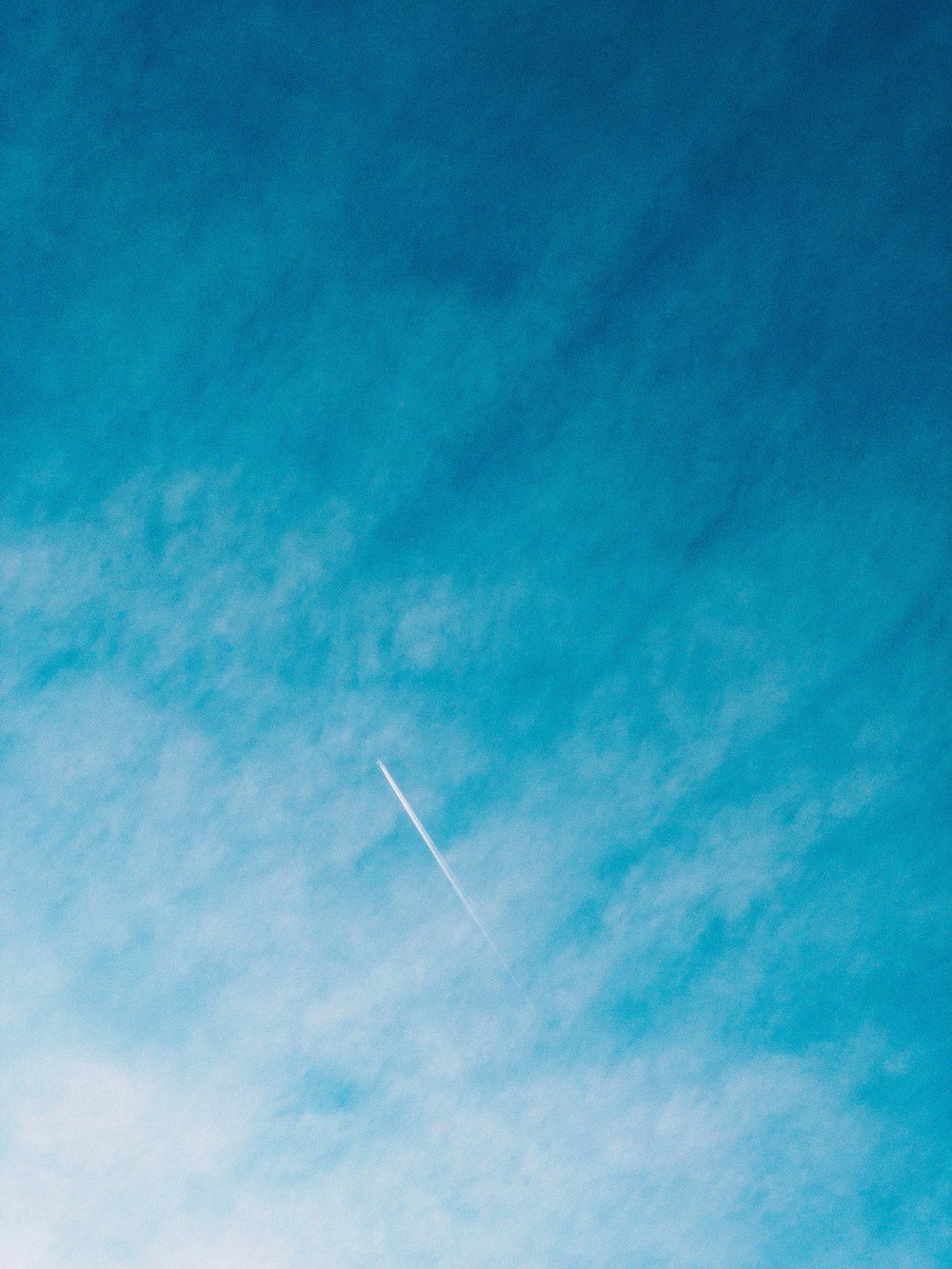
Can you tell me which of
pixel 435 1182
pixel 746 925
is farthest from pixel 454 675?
pixel 435 1182

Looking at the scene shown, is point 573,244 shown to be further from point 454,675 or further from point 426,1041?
point 426,1041

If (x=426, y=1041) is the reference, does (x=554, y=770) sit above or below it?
above

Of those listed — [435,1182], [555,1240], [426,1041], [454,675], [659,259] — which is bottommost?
[555,1240]

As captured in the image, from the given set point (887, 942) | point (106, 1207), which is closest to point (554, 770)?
point (887, 942)

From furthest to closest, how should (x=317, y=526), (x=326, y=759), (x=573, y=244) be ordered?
1. (x=326, y=759)
2. (x=317, y=526)
3. (x=573, y=244)

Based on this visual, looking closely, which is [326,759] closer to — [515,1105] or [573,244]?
[515,1105]

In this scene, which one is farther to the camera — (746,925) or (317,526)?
(746,925)

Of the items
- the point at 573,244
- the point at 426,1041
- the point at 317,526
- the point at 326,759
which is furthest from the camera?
the point at 426,1041
